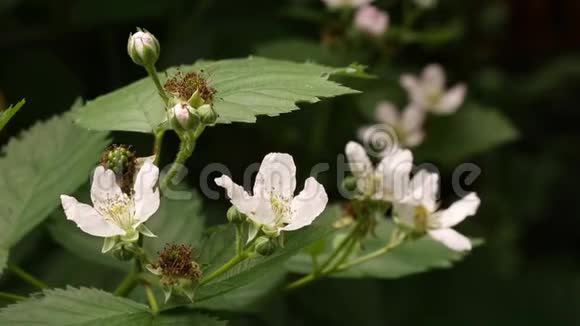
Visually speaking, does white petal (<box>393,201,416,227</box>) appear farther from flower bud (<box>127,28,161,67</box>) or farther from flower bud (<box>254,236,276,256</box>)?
flower bud (<box>127,28,161,67</box>)

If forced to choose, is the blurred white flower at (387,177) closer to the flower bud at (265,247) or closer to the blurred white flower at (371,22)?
the flower bud at (265,247)

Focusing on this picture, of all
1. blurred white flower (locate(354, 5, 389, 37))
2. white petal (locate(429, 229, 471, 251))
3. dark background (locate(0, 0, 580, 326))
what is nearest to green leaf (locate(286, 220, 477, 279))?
white petal (locate(429, 229, 471, 251))

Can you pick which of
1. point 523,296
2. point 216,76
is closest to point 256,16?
point 523,296

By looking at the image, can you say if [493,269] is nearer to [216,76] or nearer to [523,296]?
[523,296]

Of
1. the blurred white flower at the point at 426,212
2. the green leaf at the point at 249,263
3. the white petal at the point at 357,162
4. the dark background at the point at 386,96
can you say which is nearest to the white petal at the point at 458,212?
the blurred white flower at the point at 426,212

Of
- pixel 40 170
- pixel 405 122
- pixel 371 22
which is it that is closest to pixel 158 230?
pixel 40 170

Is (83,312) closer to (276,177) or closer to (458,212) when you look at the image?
(276,177)

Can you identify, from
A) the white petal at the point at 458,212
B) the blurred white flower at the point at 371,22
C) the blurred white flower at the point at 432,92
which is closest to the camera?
the white petal at the point at 458,212
